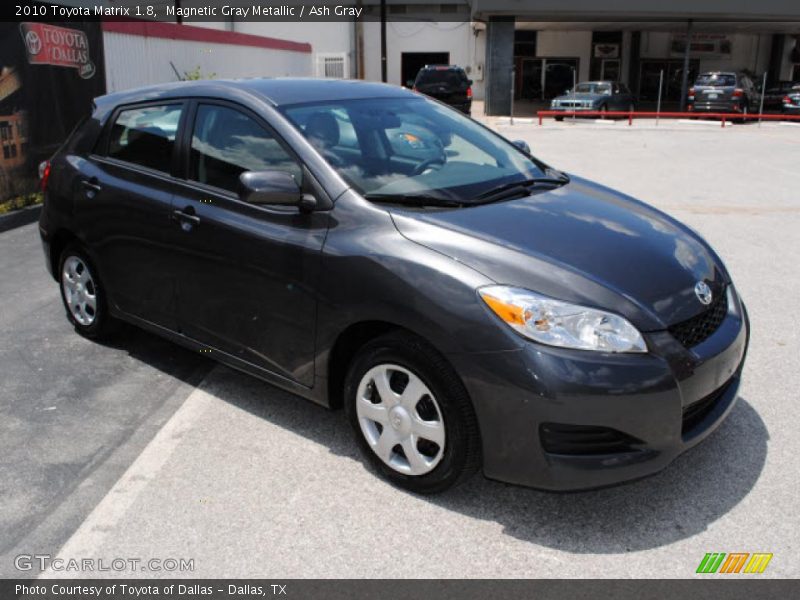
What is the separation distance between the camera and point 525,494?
10.8ft

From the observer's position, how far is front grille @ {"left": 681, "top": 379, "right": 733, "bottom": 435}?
9.94ft

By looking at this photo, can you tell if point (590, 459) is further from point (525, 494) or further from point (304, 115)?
point (304, 115)

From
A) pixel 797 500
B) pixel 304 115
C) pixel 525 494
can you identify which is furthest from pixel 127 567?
pixel 797 500

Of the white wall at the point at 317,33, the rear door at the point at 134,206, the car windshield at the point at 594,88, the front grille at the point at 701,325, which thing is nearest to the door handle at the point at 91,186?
the rear door at the point at 134,206

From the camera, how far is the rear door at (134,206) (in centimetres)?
419

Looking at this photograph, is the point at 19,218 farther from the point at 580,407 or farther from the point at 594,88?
the point at 594,88

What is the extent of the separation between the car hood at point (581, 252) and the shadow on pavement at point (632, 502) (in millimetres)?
792

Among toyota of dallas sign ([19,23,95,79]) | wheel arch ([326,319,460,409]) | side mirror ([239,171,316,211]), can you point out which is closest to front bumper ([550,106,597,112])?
toyota of dallas sign ([19,23,95,79])

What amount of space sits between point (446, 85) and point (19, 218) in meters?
19.3

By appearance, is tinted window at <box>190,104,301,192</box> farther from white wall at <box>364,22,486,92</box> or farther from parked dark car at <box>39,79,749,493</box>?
white wall at <box>364,22,486,92</box>

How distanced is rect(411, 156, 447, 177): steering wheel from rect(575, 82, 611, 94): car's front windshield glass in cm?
2554

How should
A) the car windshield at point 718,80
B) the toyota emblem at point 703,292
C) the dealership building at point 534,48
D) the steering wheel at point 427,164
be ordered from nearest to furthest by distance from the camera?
1. the toyota emblem at point 703,292
2. the steering wheel at point 427,164
3. the car windshield at point 718,80
4. the dealership building at point 534,48

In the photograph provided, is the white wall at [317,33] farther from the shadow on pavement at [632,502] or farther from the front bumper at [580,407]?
the front bumper at [580,407]

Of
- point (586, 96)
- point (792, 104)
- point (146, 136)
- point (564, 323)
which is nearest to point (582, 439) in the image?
point (564, 323)
